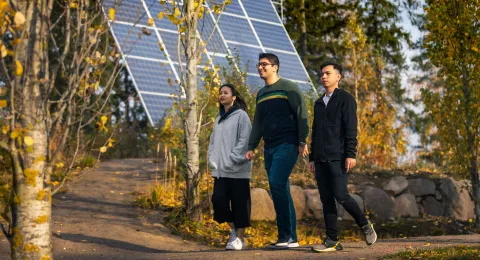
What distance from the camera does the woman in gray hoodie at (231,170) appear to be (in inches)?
297

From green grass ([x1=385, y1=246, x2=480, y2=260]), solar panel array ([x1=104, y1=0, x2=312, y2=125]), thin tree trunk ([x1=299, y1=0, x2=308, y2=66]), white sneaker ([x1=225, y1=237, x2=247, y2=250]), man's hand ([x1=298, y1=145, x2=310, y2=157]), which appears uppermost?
thin tree trunk ([x1=299, y1=0, x2=308, y2=66])

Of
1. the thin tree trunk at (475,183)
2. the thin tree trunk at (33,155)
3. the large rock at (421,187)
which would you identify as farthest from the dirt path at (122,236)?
the large rock at (421,187)

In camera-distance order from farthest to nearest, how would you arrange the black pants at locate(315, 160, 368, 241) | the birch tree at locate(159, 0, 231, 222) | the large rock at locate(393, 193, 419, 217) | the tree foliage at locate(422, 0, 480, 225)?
the large rock at locate(393, 193, 419, 217)
the tree foliage at locate(422, 0, 480, 225)
the birch tree at locate(159, 0, 231, 222)
the black pants at locate(315, 160, 368, 241)

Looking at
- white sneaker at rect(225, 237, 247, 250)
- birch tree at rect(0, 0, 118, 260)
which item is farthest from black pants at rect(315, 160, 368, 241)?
birch tree at rect(0, 0, 118, 260)

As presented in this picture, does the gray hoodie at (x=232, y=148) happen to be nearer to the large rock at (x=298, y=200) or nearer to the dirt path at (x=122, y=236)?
the dirt path at (x=122, y=236)

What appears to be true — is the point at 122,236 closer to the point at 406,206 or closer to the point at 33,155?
the point at 33,155

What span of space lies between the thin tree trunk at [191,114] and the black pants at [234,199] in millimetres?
1862

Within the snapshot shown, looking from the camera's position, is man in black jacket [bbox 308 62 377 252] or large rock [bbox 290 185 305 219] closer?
man in black jacket [bbox 308 62 377 252]

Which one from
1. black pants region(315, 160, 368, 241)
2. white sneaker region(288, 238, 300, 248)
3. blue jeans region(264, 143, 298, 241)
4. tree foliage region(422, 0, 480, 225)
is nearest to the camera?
black pants region(315, 160, 368, 241)

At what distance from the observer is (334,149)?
669 centimetres

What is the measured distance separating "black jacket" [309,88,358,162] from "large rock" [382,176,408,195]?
281 inches

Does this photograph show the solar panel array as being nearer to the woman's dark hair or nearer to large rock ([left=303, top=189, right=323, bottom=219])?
large rock ([left=303, top=189, right=323, bottom=219])

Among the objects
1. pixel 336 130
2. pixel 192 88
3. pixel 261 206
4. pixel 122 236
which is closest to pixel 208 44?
pixel 261 206

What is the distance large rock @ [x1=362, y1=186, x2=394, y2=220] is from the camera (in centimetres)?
1293
